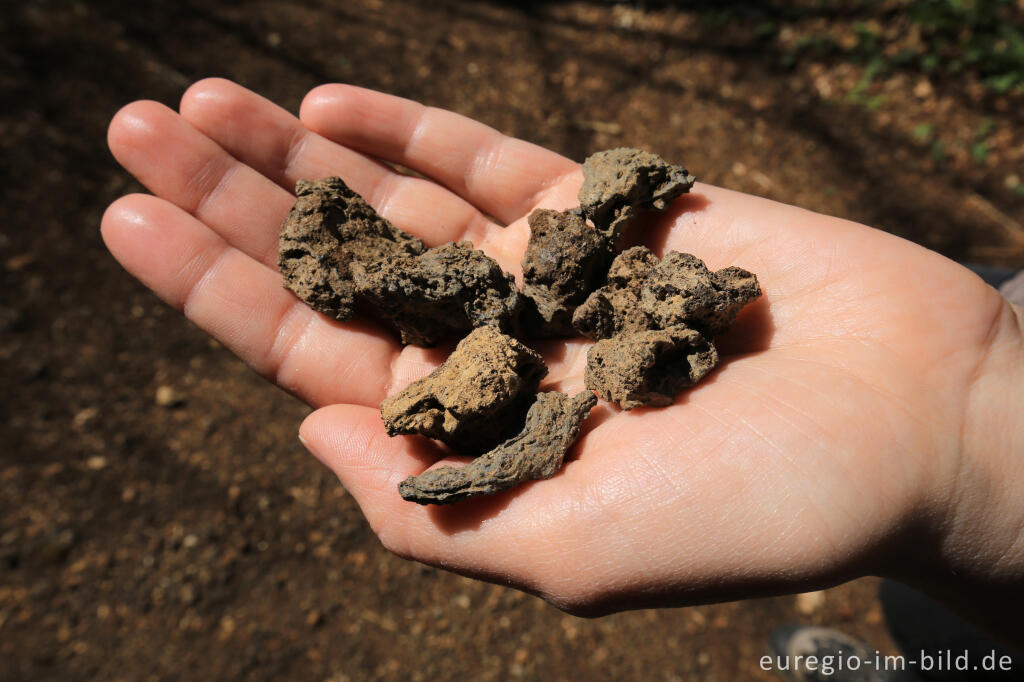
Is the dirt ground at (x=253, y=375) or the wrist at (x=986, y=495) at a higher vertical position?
the wrist at (x=986, y=495)

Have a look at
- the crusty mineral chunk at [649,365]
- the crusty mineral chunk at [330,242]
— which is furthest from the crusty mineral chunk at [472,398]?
the crusty mineral chunk at [330,242]

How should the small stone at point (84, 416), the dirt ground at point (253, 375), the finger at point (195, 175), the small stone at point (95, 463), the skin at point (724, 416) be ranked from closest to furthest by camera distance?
the skin at point (724, 416) < the finger at point (195, 175) < the dirt ground at point (253, 375) < the small stone at point (95, 463) < the small stone at point (84, 416)

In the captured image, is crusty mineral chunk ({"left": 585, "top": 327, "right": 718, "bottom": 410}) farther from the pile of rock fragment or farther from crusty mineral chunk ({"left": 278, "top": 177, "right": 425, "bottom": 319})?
crusty mineral chunk ({"left": 278, "top": 177, "right": 425, "bottom": 319})

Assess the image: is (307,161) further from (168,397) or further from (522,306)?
(168,397)

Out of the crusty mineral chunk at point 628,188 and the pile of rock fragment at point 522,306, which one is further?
the crusty mineral chunk at point 628,188

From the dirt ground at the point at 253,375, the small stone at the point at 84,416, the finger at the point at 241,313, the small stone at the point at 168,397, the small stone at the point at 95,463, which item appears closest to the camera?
the finger at the point at 241,313

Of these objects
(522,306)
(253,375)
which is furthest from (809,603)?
(253,375)

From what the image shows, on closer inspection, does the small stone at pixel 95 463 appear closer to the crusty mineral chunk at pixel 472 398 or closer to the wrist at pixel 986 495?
→ the crusty mineral chunk at pixel 472 398

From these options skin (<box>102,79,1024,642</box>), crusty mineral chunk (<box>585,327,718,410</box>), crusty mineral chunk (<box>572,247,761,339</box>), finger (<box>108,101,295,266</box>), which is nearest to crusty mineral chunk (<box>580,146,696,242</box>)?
skin (<box>102,79,1024,642</box>)
